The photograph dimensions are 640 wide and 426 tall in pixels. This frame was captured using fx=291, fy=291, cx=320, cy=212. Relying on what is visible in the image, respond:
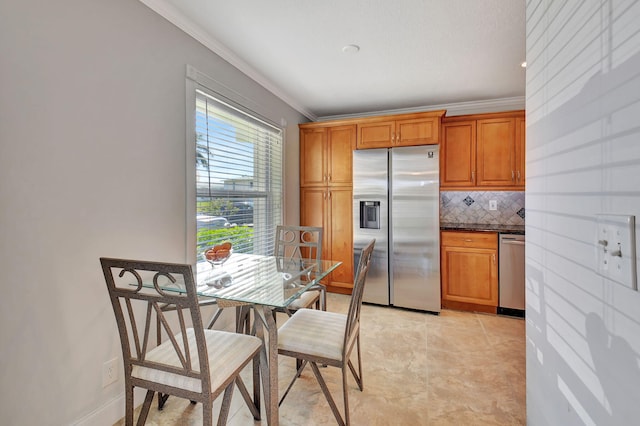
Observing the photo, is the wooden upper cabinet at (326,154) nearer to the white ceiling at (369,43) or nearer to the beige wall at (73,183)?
the white ceiling at (369,43)

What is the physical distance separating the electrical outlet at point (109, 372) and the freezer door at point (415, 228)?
268cm

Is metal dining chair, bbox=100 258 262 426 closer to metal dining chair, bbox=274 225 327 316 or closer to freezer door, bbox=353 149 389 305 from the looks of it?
metal dining chair, bbox=274 225 327 316

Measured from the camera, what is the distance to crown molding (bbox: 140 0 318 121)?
1887mm

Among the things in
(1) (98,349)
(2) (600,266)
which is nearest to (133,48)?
(1) (98,349)

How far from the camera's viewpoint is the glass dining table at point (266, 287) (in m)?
1.43

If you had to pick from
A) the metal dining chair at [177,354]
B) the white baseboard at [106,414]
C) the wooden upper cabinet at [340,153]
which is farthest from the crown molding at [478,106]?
the white baseboard at [106,414]

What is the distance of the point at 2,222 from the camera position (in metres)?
1.23

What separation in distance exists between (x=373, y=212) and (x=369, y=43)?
1.80m

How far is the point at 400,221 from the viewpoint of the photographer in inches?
132

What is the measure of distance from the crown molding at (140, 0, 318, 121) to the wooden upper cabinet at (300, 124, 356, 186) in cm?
67

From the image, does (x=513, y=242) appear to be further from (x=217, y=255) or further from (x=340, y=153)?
(x=217, y=255)

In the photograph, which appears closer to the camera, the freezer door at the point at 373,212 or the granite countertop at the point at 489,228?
the granite countertop at the point at 489,228

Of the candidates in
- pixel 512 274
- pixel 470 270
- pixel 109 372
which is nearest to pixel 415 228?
pixel 470 270

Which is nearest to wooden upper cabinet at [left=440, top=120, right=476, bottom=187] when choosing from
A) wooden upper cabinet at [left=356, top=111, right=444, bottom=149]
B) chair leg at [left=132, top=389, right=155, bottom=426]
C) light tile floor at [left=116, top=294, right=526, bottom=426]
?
wooden upper cabinet at [left=356, top=111, right=444, bottom=149]
